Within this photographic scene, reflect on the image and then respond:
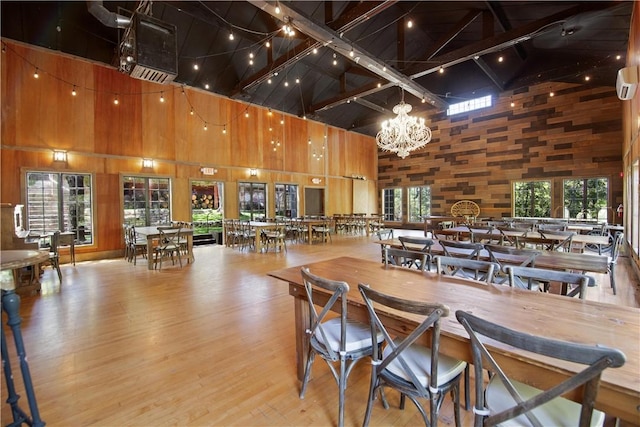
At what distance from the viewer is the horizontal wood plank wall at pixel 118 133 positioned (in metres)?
6.27

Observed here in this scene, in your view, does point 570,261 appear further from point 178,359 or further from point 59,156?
point 59,156

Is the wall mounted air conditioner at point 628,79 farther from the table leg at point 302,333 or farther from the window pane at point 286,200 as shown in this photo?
the window pane at point 286,200

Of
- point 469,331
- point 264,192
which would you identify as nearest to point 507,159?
point 264,192

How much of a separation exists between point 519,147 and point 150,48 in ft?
39.1

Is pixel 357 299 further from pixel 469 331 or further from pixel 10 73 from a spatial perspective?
pixel 10 73

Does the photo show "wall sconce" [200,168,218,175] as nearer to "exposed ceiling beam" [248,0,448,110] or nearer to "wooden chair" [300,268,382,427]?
"exposed ceiling beam" [248,0,448,110]

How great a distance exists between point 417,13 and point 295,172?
259 inches

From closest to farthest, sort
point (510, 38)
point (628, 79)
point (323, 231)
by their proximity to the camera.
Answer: point (628, 79)
point (510, 38)
point (323, 231)

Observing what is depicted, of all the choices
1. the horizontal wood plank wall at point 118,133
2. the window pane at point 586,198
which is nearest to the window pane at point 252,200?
the horizontal wood plank wall at point 118,133

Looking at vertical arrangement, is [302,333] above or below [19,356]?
below

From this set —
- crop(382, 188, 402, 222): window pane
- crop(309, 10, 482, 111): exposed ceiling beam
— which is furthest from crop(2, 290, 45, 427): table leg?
crop(382, 188, 402, 222): window pane

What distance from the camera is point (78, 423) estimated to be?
1.75 meters

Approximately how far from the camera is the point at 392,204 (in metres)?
14.9

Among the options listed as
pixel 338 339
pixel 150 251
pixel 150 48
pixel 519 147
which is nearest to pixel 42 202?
pixel 150 251
